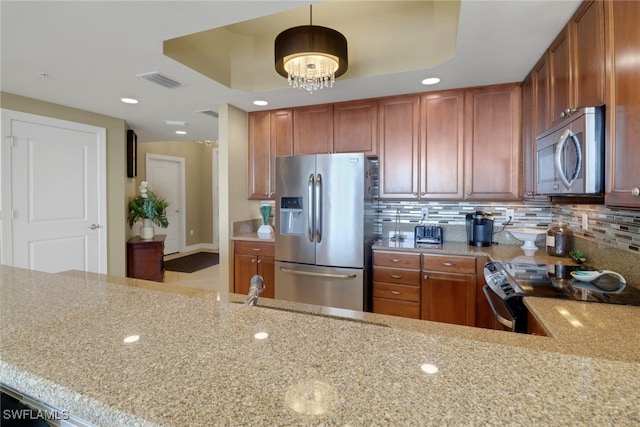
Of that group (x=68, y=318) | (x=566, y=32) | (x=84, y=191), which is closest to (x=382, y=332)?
(x=68, y=318)

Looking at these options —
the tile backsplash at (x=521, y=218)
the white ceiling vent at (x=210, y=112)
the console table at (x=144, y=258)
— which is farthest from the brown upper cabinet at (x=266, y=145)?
the console table at (x=144, y=258)

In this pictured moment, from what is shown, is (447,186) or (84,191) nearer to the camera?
(447,186)

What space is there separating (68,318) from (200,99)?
111 inches

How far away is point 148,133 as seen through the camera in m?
4.79

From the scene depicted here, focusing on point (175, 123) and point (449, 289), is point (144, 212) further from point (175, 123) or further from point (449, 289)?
point (449, 289)

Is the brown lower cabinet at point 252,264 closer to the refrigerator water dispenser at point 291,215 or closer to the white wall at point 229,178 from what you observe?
the white wall at point 229,178

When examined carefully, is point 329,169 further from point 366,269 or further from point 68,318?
point 68,318

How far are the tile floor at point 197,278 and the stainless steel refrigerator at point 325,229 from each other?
192cm

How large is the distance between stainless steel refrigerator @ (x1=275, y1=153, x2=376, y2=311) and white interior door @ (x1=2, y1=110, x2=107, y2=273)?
89.0 inches

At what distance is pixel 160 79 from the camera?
8.43 feet

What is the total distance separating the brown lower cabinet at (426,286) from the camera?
101 inches

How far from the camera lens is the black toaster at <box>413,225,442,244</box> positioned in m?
3.01

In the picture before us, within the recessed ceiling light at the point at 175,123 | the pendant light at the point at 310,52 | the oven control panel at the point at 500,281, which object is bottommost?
the oven control panel at the point at 500,281

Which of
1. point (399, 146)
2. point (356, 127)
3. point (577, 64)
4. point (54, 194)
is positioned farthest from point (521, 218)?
point (54, 194)
